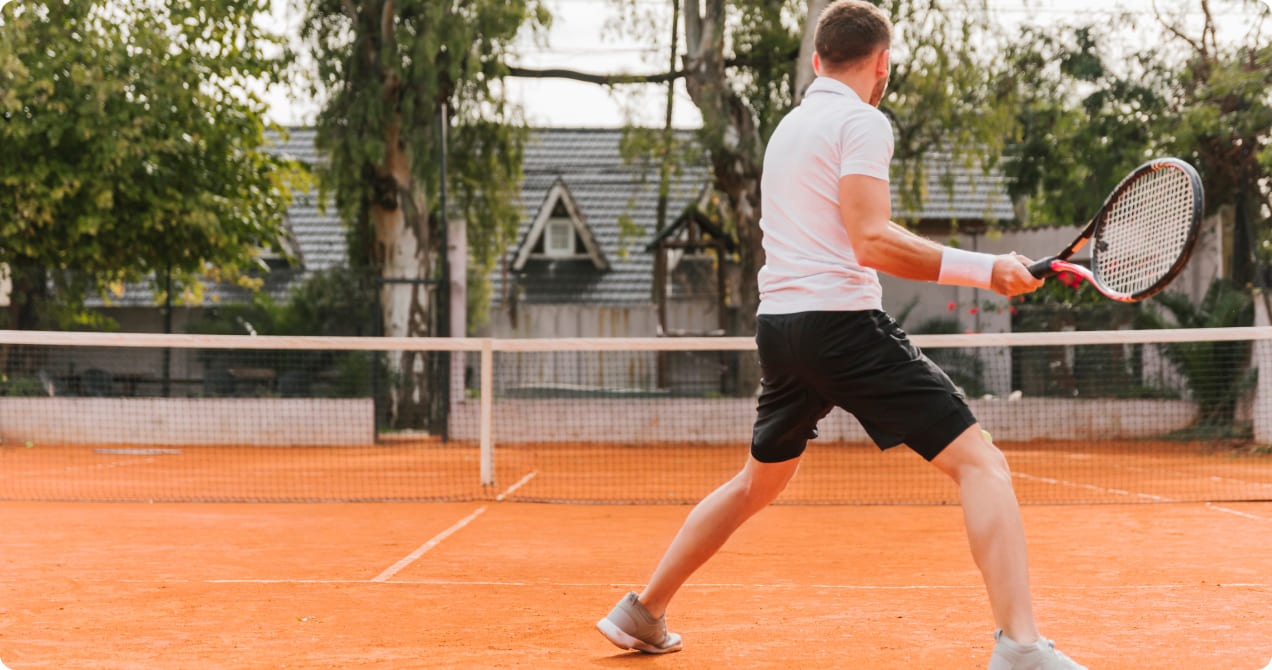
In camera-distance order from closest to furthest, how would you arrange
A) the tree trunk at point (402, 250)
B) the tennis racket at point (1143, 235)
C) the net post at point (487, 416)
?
the tennis racket at point (1143, 235)
the net post at point (487, 416)
the tree trunk at point (402, 250)

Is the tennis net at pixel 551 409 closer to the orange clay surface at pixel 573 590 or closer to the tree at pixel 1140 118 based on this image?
the tree at pixel 1140 118

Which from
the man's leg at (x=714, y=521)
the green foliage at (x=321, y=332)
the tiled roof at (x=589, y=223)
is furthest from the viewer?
the tiled roof at (x=589, y=223)

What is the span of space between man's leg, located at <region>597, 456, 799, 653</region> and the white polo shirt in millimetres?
547

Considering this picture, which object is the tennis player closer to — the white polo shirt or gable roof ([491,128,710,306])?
the white polo shirt

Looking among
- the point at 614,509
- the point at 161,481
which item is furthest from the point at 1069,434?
the point at 161,481

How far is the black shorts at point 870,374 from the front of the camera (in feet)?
11.0

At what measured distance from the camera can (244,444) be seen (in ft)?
52.9

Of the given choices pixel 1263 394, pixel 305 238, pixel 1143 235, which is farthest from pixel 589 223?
pixel 1143 235

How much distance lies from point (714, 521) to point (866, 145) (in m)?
1.21

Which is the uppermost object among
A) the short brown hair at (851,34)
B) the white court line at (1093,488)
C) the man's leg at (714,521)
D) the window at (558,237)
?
the window at (558,237)

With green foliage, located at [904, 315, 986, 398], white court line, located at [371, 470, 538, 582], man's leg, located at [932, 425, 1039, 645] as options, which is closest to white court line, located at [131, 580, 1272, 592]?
white court line, located at [371, 470, 538, 582]

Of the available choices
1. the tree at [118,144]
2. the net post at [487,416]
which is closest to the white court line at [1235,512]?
the net post at [487,416]

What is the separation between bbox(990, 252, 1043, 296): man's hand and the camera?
3.29 metres

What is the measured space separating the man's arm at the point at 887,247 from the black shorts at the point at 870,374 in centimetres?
17
